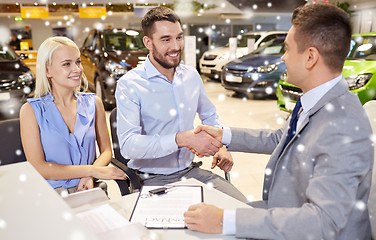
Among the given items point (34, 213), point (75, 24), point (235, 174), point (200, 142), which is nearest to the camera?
point (34, 213)

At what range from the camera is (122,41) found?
6578 millimetres

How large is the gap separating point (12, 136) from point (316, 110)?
1547mm

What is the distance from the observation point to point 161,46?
2082 millimetres

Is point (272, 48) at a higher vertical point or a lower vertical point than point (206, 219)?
lower

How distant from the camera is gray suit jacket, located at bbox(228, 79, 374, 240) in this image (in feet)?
3.27

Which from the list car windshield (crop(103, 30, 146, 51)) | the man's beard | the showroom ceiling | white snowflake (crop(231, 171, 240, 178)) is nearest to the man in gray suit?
the man's beard

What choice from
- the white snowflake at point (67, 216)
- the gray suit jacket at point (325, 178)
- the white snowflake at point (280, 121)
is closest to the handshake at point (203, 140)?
the gray suit jacket at point (325, 178)

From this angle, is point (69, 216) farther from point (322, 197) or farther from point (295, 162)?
point (295, 162)

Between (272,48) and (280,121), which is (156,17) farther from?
(272,48)

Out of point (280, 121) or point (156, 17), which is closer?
point (156, 17)

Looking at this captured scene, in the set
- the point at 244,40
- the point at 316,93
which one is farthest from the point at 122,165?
the point at 244,40

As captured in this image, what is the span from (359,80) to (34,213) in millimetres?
4323

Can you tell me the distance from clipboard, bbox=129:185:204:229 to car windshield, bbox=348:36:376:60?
425cm

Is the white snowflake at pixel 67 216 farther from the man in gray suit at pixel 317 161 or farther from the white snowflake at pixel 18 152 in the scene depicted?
the white snowflake at pixel 18 152
